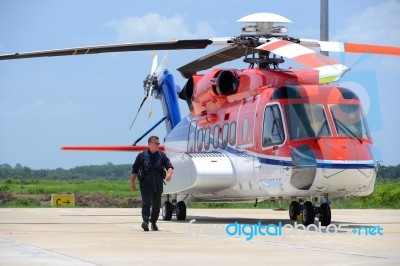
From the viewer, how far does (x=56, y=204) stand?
3869 cm

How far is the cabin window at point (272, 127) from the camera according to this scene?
1977 cm

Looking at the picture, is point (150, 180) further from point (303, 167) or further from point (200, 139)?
point (200, 139)

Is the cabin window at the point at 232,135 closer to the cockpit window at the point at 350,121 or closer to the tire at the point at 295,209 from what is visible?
the tire at the point at 295,209

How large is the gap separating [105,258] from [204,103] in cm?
1129

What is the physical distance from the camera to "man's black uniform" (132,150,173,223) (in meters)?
18.6

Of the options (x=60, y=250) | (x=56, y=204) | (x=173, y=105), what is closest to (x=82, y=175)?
(x=56, y=204)

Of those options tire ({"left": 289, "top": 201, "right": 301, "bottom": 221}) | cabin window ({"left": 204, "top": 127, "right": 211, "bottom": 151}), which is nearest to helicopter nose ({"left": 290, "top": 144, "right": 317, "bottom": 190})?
tire ({"left": 289, "top": 201, "right": 301, "bottom": 221})

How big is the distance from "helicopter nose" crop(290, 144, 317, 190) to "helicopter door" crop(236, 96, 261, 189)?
1.22m

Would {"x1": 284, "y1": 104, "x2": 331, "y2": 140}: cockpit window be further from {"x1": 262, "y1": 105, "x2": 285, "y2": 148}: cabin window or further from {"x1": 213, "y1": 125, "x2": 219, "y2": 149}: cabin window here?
{"x1": 213, "y1": 125, "x2": 219, "y2": 149}: cabin window

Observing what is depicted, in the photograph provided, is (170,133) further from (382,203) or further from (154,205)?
(382,203)

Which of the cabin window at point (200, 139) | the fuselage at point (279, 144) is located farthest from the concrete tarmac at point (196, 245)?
the cabin window at point (200, 139)

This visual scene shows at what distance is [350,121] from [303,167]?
4.60ft

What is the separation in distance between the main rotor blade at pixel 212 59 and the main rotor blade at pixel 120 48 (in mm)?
1118

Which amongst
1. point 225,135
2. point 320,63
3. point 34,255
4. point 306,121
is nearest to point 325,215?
point 306,121
